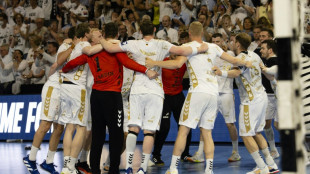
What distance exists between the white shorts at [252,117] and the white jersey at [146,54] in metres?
1.61

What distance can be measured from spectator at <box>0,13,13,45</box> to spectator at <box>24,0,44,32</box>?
2.44 ft

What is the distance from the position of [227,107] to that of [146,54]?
A: 312 cm

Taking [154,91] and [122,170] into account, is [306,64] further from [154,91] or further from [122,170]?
[122,170]

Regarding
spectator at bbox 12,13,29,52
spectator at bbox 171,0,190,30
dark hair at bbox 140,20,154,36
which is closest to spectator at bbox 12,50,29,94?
spectator at bbox 12,13,29,52

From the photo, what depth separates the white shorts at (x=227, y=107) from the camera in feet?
35.6

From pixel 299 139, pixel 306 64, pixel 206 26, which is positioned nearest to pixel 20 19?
pixel 206 26

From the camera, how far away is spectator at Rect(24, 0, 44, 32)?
63.1 feet

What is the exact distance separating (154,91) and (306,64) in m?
2.61

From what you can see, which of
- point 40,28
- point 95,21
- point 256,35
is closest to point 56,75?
point 256,35

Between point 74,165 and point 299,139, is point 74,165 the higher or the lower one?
the lower one

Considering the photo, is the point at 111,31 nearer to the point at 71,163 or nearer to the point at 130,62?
the point at 130,62

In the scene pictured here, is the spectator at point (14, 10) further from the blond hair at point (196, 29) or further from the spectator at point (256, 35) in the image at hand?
the blond hair at point (196, 29)

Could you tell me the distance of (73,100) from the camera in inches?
341

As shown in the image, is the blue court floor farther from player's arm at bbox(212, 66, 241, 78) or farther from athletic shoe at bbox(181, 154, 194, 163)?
player's arm at bbox(212, 66, 241, 78)
